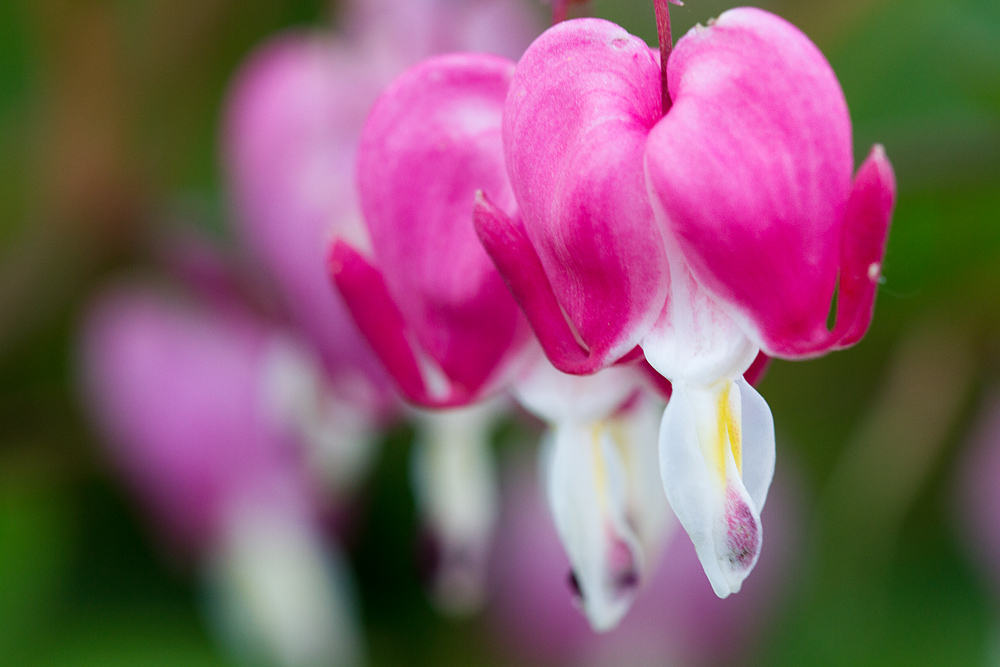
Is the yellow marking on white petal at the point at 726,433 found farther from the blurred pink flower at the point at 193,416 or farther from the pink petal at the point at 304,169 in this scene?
the blurred pink flower at the point at 193,416

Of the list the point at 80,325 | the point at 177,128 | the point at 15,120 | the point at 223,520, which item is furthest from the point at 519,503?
the point at 15,120

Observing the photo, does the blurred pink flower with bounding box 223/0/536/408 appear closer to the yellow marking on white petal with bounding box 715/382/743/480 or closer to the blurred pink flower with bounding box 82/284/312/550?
the blurred pink flower with bounding box 82/284/312/550

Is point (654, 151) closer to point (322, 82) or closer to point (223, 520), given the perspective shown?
point (322, 82)

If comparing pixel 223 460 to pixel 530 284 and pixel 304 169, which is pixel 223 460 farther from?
pixel 530 284

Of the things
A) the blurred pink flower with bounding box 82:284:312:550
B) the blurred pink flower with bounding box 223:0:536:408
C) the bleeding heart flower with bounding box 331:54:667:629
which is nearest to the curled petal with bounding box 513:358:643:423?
the bleeding heart flower with bounding box 331:54:667:629

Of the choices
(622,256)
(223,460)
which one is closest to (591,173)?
(622,256)

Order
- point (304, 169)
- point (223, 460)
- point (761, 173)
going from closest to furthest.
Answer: point (761, 173), point (304, 169), point (223, 460)

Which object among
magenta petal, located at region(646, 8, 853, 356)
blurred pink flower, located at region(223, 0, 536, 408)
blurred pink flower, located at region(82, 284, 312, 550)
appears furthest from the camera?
blurred pink flower, located at region(82, 284, 312, 550)
